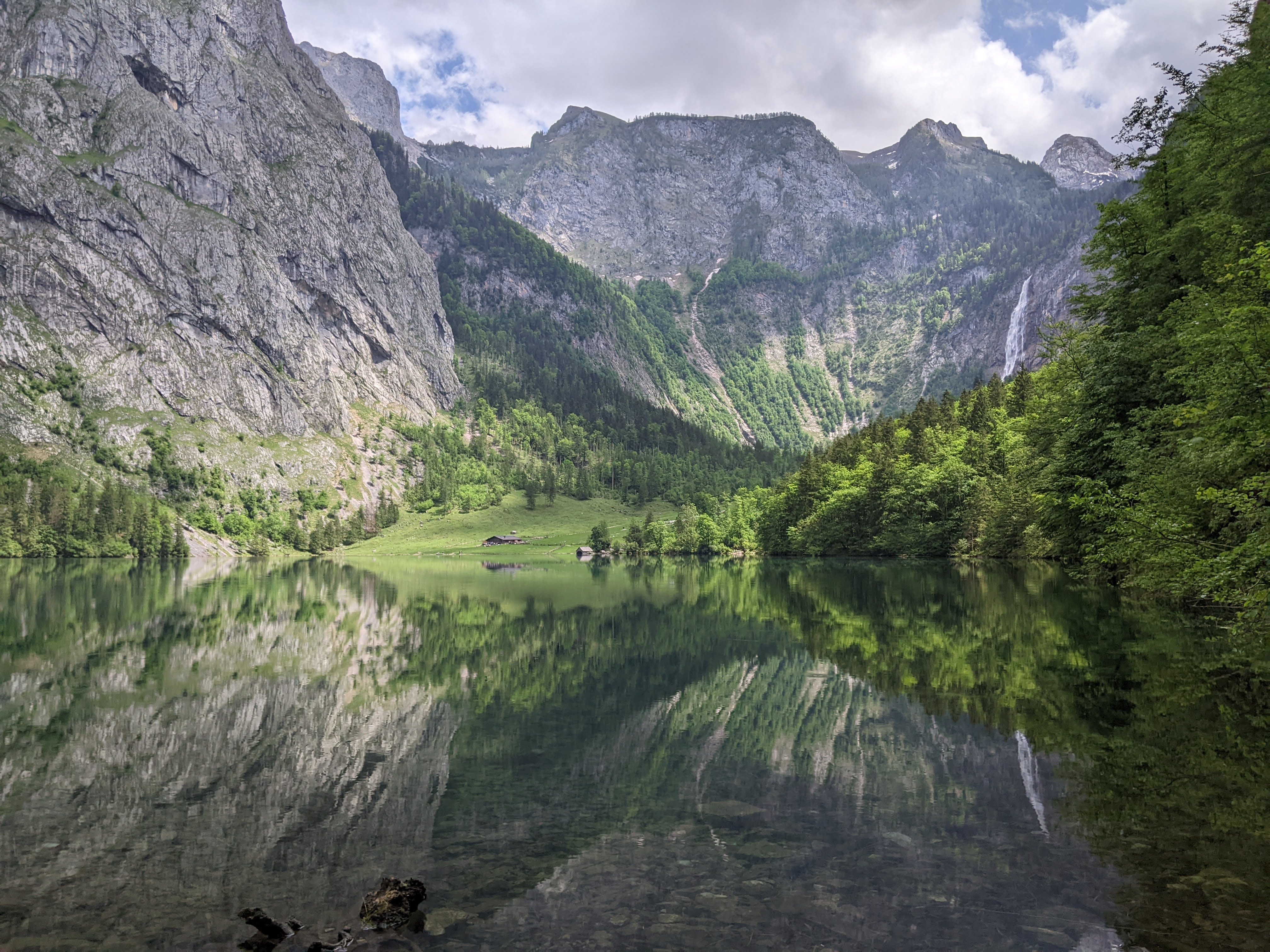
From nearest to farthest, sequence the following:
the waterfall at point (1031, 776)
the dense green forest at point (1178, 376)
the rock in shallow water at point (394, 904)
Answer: the rock in shallow water at point (394, 904) < the waterfall at point (1031, 776) < the dense green forest at point (1178, 376)

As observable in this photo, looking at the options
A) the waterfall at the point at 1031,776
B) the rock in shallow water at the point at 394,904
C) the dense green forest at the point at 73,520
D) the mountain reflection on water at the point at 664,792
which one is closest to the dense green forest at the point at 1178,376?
the mountain reflection on water at the point at 664,792

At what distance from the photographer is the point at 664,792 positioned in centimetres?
1502

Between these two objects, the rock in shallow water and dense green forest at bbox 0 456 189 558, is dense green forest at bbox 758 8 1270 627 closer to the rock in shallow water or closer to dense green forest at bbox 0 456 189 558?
the rock in shallow water

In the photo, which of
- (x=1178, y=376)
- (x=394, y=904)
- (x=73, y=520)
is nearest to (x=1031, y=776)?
(x=394, y=904)

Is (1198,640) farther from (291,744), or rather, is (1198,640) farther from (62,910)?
(62,910)

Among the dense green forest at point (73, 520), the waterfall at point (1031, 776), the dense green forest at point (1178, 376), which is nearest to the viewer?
the waterfall at point (1031, 776)

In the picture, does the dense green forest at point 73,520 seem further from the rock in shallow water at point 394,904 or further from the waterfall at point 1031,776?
the waterfall at point 1031,776

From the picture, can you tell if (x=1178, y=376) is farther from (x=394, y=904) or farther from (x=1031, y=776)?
(x=394, y=904)

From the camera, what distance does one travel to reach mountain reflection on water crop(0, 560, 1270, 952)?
9867 millimetres

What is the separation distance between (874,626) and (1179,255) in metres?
21.0

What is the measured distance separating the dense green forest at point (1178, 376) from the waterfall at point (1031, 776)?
4.99m

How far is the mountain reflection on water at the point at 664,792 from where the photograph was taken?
9867 mm

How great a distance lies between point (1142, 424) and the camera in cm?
Answer: 3275

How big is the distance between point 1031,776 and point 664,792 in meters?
6.94
